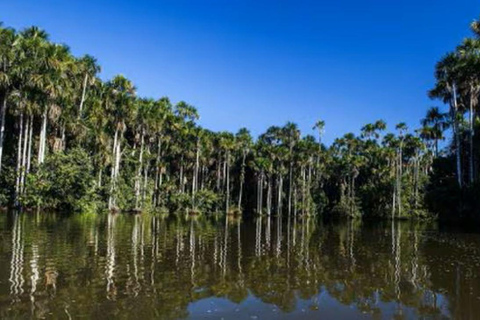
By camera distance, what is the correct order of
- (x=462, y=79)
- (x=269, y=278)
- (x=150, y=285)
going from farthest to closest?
(x=462, y=79)
(x=269, y=278)
(x=150, y=285)

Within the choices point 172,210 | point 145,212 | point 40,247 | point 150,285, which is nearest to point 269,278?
point 150,285

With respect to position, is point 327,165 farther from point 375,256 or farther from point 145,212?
point 375,256

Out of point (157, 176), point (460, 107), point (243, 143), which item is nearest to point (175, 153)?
point (157, 176)

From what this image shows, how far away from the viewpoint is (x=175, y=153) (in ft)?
238

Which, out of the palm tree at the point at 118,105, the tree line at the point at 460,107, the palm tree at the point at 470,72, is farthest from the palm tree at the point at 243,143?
the palm tree at the point at 470,72

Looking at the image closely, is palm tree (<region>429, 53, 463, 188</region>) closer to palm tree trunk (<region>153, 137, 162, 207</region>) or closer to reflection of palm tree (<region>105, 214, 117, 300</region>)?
reflection of palm tree (<region>105, 214, 117, 300</region>)

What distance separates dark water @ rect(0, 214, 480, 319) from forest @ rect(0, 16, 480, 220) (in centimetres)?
2225

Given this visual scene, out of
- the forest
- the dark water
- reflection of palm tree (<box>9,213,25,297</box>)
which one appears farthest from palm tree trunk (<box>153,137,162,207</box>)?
the dark water

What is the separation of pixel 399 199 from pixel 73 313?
64.6 meters

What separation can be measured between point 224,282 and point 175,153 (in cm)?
6170

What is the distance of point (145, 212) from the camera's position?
56.4m

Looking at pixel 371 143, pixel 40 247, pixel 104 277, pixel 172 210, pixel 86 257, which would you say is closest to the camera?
pixel 104 277

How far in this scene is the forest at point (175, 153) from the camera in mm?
38906

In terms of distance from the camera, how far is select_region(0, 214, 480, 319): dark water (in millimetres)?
8922
